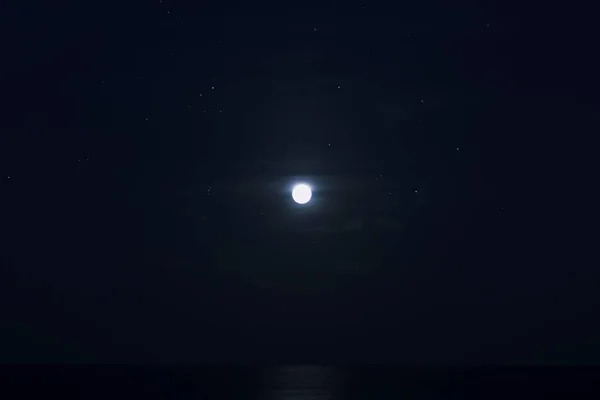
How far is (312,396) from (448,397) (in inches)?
269

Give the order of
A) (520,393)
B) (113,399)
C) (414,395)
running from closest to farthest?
1. (113,399)
2. (414,395)
3. (520,393)

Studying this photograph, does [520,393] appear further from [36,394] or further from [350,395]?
[36,394]

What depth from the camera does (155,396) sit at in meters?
33.9

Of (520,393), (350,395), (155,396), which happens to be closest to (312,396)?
(350,395)

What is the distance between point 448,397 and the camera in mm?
33000

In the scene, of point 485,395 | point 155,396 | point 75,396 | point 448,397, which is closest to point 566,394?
point 485,395

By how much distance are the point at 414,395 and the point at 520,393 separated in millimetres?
6501

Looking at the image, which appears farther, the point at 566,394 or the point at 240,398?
the point at 566,394

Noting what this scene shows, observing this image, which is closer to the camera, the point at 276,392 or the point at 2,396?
the point at 2,396

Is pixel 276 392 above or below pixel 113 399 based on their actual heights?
above

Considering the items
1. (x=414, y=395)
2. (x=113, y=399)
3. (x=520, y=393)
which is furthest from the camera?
(x=520, y=393)

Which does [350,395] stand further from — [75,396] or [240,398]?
[75,396]

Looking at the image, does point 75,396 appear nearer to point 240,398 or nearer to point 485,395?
point 240,398

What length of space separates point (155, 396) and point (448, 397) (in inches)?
564
